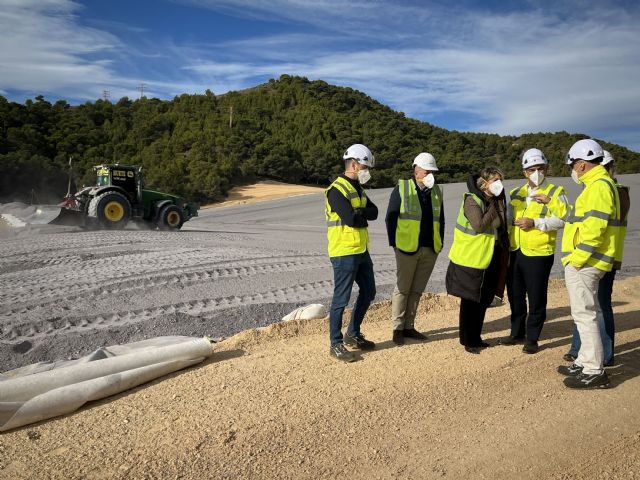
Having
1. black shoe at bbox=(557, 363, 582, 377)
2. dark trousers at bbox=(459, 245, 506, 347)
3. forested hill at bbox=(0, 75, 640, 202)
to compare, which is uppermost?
forested hill at bbox=(0, 75, 640, 202)

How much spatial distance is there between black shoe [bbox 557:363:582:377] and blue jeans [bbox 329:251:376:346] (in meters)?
1.62

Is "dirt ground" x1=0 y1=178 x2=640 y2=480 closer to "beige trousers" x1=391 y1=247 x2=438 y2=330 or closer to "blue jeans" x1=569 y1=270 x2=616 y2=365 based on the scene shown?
"blue jeans" x1=569 y1=270 x2=616 y2=365

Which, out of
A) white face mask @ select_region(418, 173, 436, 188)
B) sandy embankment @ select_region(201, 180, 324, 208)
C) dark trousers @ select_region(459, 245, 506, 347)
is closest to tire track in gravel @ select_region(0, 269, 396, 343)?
dark trousers @ select_region(459, 245, 506, 347)

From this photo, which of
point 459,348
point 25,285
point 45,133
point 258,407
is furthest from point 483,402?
point 45,133

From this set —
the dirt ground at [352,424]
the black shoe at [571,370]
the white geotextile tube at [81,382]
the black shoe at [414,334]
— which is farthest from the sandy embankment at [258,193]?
the black shoe at [571,370]

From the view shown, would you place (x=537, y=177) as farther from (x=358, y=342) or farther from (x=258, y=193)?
(x=258, y=193)

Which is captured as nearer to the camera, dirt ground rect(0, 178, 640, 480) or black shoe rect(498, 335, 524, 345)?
dirt ground rect(0, 178, 640, 480)

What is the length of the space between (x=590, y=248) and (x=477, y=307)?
1200mm

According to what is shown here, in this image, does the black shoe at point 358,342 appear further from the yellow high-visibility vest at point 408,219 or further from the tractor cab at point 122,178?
the tractor cab at point 122,178

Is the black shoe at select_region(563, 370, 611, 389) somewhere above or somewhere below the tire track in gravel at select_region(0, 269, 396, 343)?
above

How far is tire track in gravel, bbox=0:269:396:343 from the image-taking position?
5.36 meters

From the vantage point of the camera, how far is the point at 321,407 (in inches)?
133

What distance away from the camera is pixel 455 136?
5925 centimetres

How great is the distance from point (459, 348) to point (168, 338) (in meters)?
2.64
